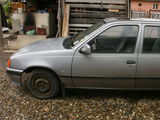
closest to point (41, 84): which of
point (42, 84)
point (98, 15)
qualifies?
point (42, 84)

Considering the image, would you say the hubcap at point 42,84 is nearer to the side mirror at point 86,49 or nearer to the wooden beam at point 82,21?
the side mirror at point 86,49

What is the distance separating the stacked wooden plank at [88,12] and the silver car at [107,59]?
146 inches

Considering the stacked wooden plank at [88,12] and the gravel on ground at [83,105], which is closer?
the gravel on ground at [83,105]

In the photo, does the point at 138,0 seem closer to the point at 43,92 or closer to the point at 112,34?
the point at 112,34

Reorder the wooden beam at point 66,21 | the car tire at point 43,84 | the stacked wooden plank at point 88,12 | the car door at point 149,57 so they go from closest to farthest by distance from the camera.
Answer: the car door at point 149,57
the car tire at point 43,84
the wooden beam at point 66,21
the stacked wooden plank at point 88,12

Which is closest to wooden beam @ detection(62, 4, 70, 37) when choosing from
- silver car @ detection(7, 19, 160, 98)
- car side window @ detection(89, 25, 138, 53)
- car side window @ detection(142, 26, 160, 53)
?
silver car @ detection(7, 19, 160, 98)

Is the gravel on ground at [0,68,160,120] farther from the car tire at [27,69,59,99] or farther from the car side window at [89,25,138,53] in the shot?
the car side window at [89,25,138,53]

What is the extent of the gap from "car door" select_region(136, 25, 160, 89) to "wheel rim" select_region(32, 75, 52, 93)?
1.67 metres

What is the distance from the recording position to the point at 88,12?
25.7 ft

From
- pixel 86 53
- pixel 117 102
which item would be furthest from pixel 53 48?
pixel 117 102

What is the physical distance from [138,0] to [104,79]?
4440 mm

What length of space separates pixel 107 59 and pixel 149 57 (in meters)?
0.73

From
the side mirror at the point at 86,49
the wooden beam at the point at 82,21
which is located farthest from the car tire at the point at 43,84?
the wooden beam at the point at 82,21

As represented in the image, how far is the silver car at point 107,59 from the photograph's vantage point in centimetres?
390
